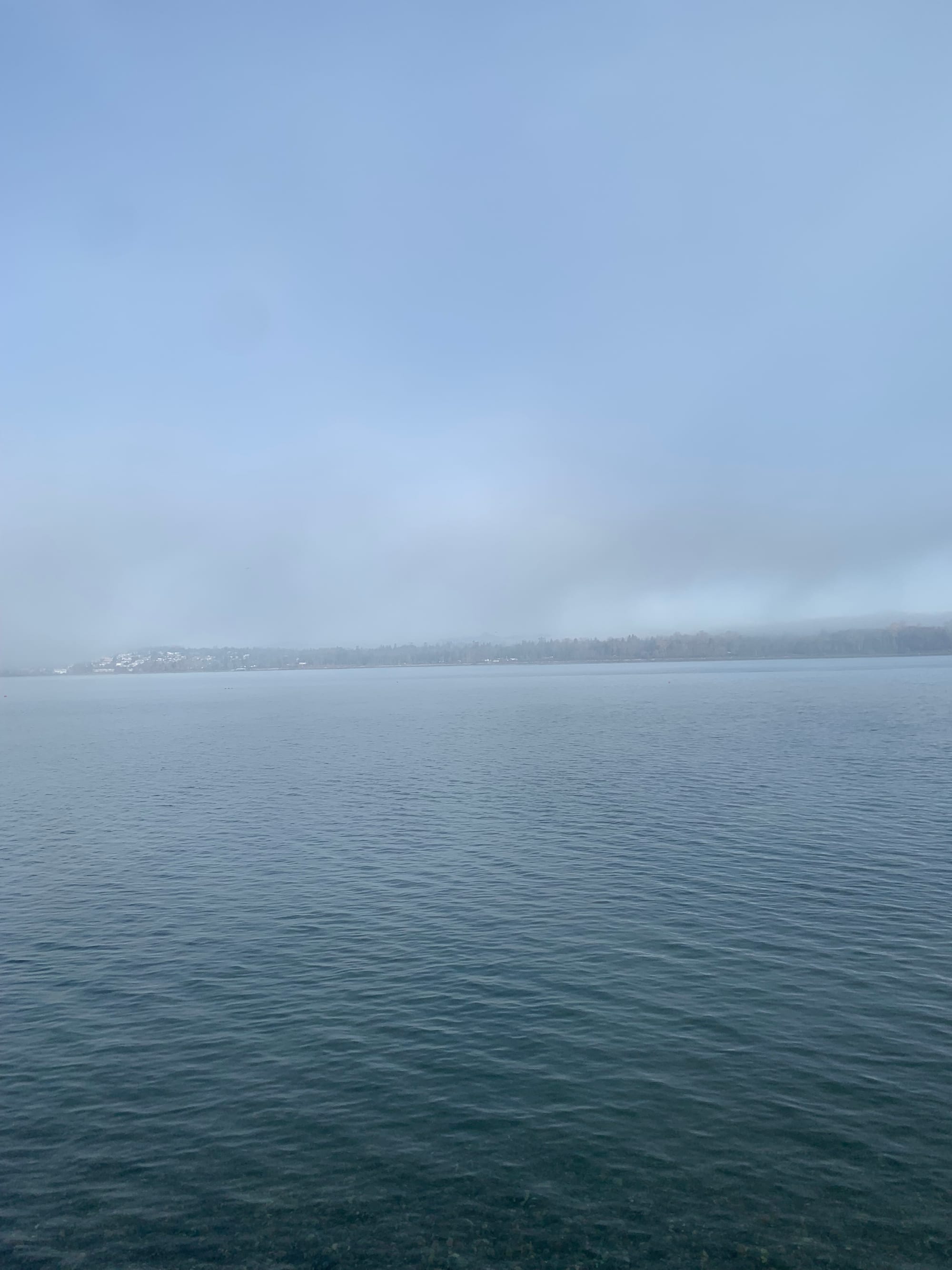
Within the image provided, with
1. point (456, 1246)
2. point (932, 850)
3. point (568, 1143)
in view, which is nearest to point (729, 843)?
point (932, 850)

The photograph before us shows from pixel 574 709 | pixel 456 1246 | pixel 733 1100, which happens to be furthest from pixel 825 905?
pixel 574 709

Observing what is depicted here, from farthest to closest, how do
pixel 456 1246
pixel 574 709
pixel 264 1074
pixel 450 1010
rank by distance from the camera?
1. pixel 574 709
2. pixel 450 1010
3. pixel 264 1074
4. pixel 456 1246

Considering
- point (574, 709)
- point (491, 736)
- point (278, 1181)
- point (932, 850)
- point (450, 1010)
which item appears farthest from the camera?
point (574, 709)

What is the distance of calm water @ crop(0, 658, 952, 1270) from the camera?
62.6ft

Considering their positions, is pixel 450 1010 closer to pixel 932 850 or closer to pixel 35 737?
pixel 932 850

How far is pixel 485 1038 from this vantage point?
2756 centimetres

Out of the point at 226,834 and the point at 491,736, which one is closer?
the point at 226,834

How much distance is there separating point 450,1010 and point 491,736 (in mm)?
90300

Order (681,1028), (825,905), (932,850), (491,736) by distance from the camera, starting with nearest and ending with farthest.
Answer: (681,1028) < (825,905) < (932,850) < (491,736)

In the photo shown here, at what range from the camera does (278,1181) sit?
20.6m

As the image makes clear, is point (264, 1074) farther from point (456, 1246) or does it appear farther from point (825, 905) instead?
point (825, 905)

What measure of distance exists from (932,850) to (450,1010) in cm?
3378

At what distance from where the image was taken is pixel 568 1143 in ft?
71.8

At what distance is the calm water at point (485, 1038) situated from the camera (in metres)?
19.1
